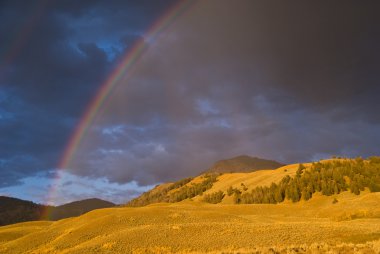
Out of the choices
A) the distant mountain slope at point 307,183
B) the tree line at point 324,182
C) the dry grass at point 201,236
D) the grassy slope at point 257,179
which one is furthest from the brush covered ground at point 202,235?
the grassy slope at point 257,179

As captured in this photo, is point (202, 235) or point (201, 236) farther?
point (202, 235)

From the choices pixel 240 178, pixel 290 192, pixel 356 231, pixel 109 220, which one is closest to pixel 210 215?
pixel 109 220

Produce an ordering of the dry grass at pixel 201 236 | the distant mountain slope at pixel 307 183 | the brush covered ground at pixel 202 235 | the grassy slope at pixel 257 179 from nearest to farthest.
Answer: the dry grass at pixel 201 236 < the brush covered ground at pixel 202 235 < the distant mountain slope at pixel 307 183 < the grassy slope at pixel 257 179

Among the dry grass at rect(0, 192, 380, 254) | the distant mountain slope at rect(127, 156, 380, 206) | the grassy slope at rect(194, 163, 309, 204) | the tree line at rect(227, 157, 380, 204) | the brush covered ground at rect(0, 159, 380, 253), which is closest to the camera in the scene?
the dry grass at rect(0, 192, 380, 254)

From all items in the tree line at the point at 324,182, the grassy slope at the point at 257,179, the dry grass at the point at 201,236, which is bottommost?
the dry grass at the point at 201,236

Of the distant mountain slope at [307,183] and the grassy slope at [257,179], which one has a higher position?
the grassy slope at [257,179]

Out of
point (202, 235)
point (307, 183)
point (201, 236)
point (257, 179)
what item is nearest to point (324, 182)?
point (307, 183)

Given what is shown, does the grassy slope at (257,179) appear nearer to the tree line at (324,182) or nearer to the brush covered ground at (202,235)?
the tree line at (324,182)

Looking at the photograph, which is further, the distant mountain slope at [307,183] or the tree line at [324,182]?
the distant mountain slope at [307,183]

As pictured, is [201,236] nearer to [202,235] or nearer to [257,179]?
[202,235]

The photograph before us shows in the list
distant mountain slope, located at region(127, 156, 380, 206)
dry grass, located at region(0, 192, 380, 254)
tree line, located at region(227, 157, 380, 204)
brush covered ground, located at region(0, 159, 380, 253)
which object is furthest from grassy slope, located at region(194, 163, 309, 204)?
dry grass, located at region(0, 192, 380, 254)

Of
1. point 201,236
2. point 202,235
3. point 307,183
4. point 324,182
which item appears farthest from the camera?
point 307,183

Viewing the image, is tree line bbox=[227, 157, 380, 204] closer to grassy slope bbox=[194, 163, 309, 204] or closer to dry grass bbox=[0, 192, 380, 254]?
grassy slope bbox=[194, 163, 309, 204]

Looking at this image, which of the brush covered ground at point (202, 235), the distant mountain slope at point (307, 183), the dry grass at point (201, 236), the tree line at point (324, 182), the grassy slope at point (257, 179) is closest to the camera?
the dry grass at point (201, 236)
